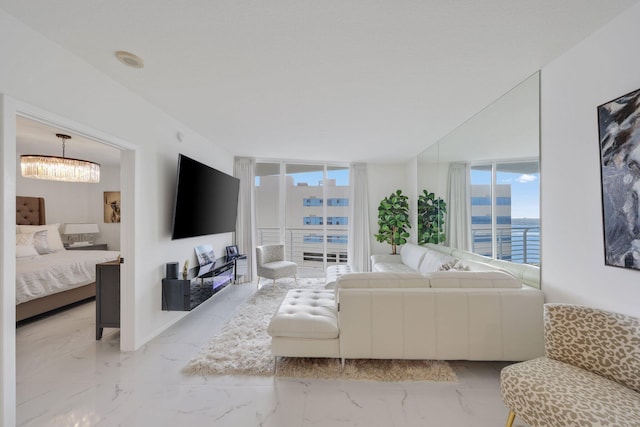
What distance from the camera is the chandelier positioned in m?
3.33

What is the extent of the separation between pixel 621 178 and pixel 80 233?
767 centimetres

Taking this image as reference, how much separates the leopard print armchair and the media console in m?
2.91

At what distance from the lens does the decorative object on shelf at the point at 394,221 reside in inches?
208

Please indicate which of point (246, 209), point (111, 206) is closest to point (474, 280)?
point (246, 209)

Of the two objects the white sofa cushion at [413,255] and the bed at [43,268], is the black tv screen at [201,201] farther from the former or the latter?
the white sofa cushion at [413,255]

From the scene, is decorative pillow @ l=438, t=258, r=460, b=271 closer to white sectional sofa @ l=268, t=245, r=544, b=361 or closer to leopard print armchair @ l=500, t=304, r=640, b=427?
white sectional sofa @ l=268, t=245, r=544, b=361

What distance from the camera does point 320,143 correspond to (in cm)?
423

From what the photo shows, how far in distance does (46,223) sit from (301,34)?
6160 mm

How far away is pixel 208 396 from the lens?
187 centimetres

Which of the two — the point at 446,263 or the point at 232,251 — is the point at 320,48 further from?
the point at 232,251

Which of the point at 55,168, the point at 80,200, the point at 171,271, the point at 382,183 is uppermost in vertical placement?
the point at 382,183

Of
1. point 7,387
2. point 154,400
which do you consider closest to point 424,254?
point 154,400

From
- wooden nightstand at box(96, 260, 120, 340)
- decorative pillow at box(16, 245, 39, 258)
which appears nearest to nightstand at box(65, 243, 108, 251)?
decorative pillow at box(16, 245, 39, 258)

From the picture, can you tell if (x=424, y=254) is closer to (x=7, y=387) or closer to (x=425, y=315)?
(x=425, y=315)
